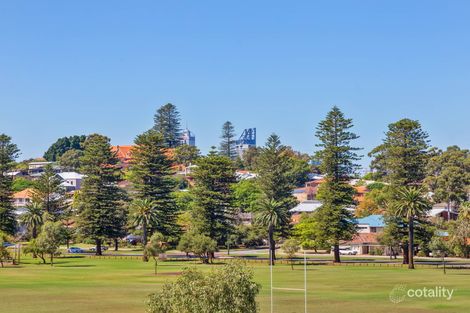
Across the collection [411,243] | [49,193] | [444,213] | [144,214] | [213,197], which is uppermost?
[49,193]

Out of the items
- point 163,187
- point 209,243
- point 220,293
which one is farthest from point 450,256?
point 220,293

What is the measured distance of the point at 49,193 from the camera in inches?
6476

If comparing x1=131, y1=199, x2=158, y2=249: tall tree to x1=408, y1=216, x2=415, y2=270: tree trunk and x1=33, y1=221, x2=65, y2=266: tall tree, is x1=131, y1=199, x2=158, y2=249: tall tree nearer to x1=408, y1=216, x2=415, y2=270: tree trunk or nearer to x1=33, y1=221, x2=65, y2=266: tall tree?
x1=33, y1=221, x2=65, y2=266: tall tree

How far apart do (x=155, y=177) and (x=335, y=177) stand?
38706 mm

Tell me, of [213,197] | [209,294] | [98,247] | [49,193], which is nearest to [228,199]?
[213,197]

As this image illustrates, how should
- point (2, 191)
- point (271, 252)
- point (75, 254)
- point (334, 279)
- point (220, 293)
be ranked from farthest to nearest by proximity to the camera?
1. point (2, 191)
2. point (75, 254)
3. point (271, 252)
4. point (334, 279)
5. point (220, 293)

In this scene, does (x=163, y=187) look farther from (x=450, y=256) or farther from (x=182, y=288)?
(x=182, y=288)

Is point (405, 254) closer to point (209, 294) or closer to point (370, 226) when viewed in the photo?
point (370, 226)

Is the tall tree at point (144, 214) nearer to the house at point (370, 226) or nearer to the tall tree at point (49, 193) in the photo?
the tall tree at point (49, 193)

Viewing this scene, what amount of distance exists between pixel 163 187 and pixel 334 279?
65.2m

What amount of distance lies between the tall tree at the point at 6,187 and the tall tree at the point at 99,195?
14816mm

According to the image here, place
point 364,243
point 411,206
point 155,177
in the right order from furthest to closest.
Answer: point 155,177, point 364,243, point 411,206

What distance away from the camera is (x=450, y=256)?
13650 centimetres

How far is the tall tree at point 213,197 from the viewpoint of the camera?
139250mm
